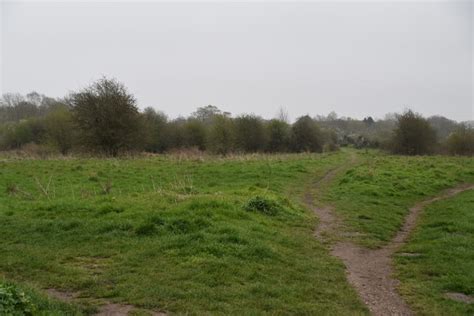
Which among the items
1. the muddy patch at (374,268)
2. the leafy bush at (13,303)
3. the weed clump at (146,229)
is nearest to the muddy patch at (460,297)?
the muddy patch at (374,268)

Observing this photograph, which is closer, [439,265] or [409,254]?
[439,265]

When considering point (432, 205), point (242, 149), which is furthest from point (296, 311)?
point (242, 149)

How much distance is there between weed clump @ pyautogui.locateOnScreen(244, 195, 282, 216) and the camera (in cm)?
Answer: 1311

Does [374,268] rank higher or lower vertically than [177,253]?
lower

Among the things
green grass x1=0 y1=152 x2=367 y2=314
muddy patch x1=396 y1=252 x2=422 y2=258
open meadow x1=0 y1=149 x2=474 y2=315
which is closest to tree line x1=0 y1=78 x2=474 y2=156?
open meadow x1=0 y1=149 x2=474 y2=315

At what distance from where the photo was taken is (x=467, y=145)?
173ft

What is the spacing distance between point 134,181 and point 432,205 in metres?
13.8

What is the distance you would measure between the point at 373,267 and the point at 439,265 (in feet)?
4.70

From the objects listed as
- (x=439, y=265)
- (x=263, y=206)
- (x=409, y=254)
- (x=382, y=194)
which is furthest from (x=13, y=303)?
(x=382, y=194)

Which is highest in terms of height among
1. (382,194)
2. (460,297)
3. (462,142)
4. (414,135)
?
(414,135)

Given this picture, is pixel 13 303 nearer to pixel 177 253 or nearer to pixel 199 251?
pixel 177 253

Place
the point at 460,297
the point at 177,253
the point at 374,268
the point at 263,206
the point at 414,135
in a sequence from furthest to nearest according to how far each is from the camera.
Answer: the point at 414,135
the point at 263,206
the point at 374,268
the point at 177,253
the point at 460,297

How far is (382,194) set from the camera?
1881cm

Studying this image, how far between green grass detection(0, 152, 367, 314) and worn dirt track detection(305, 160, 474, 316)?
1.05 ft
